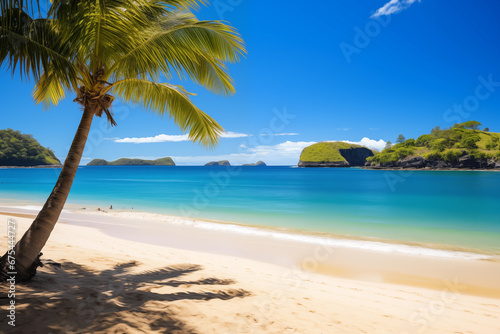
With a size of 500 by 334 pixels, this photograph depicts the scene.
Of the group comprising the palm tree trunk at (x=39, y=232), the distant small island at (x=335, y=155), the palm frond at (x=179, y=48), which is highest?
the distant small island at (x=335, y=155)

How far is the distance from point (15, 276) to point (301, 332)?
3.67m

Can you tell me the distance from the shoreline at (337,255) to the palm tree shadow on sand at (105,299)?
3.11 meters

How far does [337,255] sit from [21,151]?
128 metres

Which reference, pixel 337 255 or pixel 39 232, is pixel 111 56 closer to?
pixel 39 232

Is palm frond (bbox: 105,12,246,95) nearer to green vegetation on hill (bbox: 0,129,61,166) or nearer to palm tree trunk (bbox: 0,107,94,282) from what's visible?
palm tree trunk (bbox: 0,107,94,282)

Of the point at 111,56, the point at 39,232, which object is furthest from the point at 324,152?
the point at 39,232

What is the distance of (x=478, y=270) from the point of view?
23.2 feet

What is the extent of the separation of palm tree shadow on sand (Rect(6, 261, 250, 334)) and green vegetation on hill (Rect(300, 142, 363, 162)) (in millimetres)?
173707

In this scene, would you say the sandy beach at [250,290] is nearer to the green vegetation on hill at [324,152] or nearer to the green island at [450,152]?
the green island at [450,152]

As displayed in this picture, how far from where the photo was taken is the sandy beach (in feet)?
10.5

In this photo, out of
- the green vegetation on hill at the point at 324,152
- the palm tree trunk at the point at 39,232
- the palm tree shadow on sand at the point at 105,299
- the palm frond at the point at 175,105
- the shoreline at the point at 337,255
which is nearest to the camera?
the palm tree shadow on sand at the point at 105,299

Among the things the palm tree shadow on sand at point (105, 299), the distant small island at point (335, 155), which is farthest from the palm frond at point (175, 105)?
the distant small island at point (335, 155)

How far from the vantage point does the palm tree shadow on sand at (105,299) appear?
2.83 m

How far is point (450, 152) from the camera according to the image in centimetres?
10194
